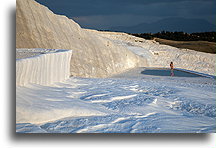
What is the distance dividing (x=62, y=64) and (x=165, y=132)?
2.88m

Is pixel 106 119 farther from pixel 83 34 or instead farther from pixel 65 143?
pixel 83 34

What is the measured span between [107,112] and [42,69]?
1412 millimetres

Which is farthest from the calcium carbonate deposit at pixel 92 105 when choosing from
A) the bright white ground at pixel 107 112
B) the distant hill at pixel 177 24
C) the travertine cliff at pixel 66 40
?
the travertine cliff at pixel 66 40

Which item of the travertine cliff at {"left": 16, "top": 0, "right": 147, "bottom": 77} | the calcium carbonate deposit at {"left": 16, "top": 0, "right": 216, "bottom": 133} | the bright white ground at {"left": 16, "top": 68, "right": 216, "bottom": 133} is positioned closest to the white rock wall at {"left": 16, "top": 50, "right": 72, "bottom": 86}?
the calcium carbonate deposit at {"left": 16, "top": 0, "right": 216, "bottom": 133}

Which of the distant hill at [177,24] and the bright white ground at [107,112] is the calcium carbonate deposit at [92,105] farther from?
the distant hill at [177,24]

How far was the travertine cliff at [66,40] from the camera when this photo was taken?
34.0 ft

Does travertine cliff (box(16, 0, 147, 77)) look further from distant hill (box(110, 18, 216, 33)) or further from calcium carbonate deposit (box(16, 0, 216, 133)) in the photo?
calcium carbonate deposit (box(16, 0, 216, 133))

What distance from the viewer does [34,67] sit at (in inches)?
163

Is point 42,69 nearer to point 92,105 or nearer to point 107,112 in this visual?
point 92,105

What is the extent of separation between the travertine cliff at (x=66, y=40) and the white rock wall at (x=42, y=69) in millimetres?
4820

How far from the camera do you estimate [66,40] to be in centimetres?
1205

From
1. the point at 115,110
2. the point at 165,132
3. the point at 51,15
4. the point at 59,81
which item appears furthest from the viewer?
the point at 51,15

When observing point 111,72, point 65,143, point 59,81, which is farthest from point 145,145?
point 111,72

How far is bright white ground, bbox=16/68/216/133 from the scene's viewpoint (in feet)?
10.8
